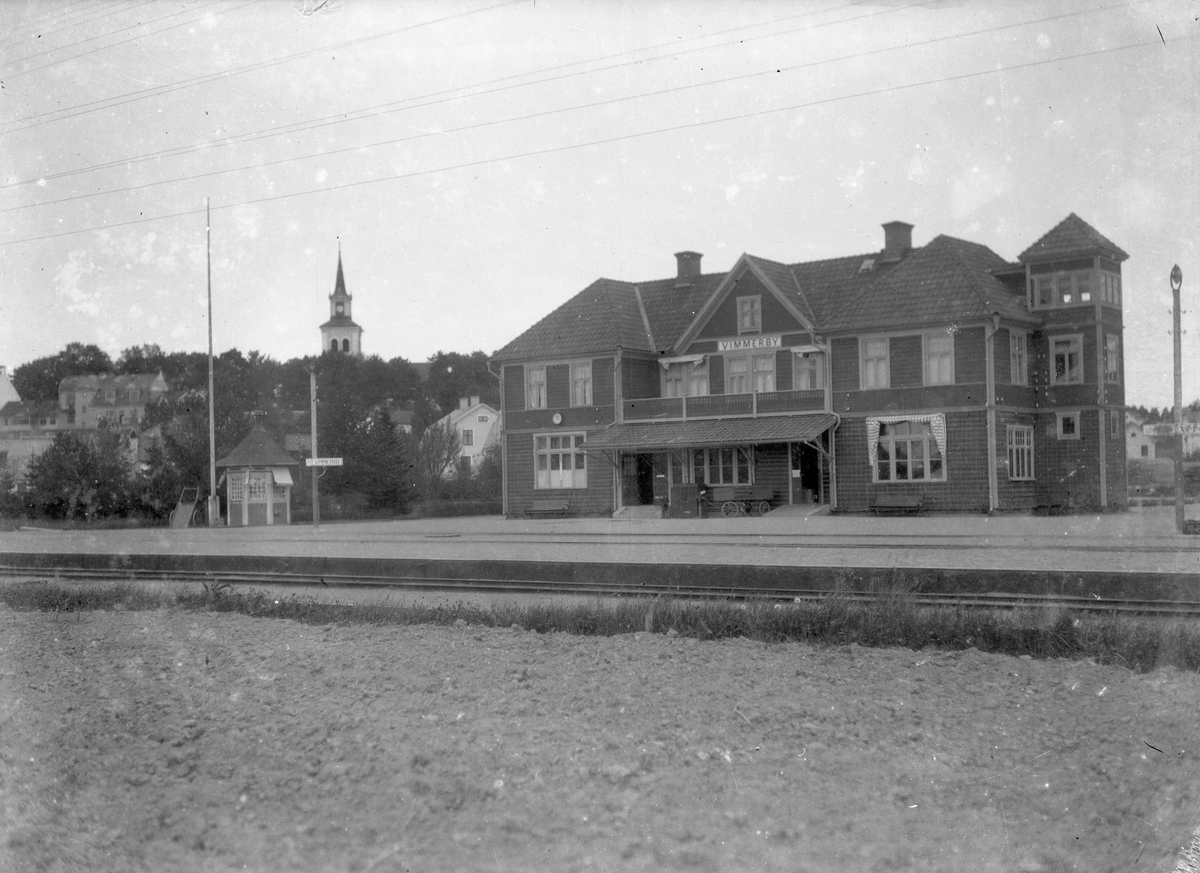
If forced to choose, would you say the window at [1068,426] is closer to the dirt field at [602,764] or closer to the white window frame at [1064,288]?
the white window frame at [1064,288]

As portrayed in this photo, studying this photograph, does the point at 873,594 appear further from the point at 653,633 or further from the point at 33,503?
the point at 33,503

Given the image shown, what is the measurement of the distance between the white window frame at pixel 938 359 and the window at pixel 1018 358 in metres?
1.82

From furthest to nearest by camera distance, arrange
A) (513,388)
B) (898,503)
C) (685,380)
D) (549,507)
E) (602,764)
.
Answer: (513,388) → (685,380) → (549,507) → (898,503) → (602,764)

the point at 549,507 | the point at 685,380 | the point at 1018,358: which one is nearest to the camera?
the point at 1018,358

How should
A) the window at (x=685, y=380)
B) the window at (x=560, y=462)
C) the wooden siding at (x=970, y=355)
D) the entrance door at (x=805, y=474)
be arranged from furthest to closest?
the window at (x=560, y=462)
the window at (x=685, y=380)
the entrance door at (x=805, y=474)
the wooden siding at (x=970, y=355)

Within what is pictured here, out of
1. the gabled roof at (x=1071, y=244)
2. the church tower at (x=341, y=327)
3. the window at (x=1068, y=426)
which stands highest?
the church tower at (x=341, y=327)

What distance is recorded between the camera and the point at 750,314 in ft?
128

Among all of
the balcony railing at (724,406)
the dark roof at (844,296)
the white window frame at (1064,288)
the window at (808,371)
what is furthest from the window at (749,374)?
the white window frame at (1064,288)

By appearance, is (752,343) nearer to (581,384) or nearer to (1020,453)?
(581,384)

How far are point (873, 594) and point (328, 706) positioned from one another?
6.26 metres

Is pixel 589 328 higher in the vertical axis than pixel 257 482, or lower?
higher

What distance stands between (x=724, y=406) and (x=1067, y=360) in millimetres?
10520

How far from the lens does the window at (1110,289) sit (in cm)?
3522

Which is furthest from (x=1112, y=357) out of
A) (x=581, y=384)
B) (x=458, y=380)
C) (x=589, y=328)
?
(x=458, y=380)
